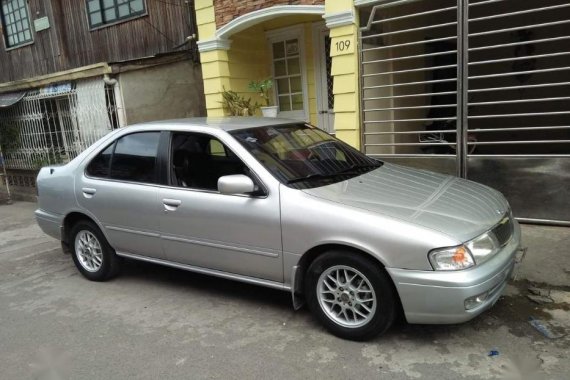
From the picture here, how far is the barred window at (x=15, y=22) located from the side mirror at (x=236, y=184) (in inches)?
439

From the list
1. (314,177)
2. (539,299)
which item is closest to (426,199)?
(314,177)

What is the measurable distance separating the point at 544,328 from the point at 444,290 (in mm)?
1109

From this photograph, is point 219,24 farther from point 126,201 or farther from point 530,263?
point 530,263

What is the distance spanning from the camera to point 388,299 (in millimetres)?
3332

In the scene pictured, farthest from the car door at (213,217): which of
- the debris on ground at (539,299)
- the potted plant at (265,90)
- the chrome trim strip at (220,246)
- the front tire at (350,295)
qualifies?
the potted plant at (265,90)

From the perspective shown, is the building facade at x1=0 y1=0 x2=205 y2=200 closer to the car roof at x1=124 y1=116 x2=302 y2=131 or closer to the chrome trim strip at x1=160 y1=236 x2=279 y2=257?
the car roof at x1=124 y1=116 x2=302 y2=131

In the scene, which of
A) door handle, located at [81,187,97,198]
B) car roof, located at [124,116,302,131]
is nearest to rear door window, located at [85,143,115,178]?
door handle, located at [81,187,97,198]

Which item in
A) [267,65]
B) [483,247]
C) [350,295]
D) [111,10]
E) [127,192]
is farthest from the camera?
[111,10]

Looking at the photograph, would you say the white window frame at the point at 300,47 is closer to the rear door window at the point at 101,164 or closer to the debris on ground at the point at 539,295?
the rear door window at the point at 101,164

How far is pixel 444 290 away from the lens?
10.2ft

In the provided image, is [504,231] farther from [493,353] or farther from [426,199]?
[493,353]

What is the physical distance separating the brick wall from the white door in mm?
1569

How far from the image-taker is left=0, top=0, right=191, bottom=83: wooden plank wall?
9.70 meters

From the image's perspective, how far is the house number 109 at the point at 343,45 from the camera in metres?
6.81
